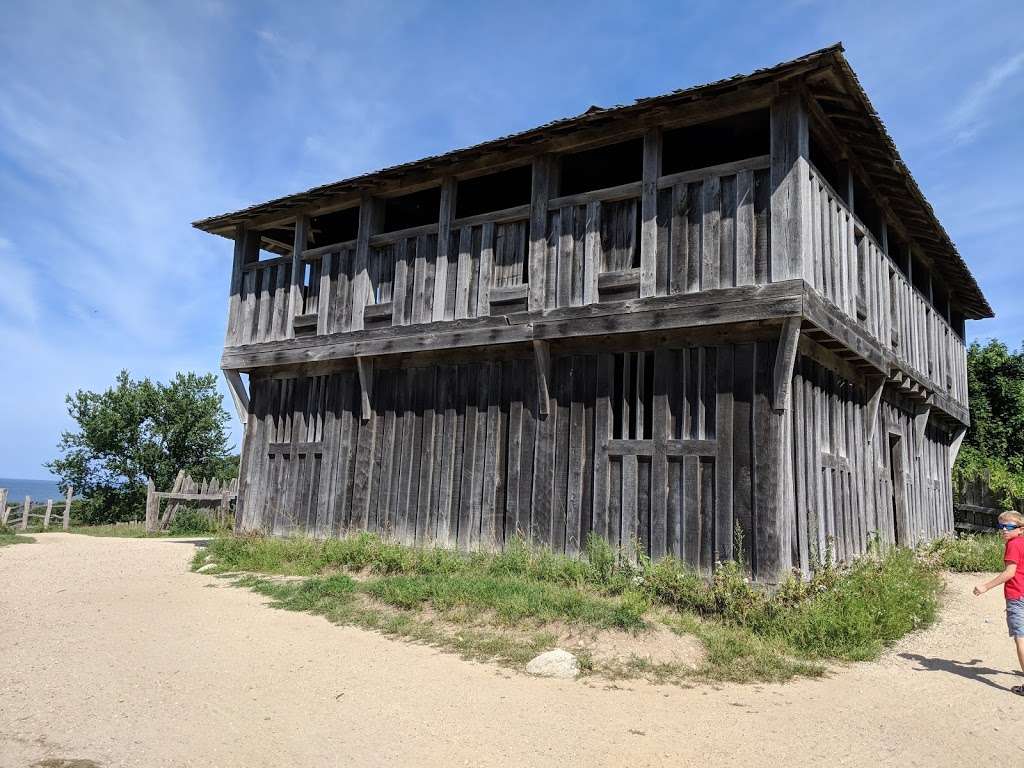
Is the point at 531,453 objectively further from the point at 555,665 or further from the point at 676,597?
the point at 555,665

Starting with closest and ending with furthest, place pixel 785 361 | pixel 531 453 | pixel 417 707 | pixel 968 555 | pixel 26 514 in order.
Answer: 1. pixel 417 707
2. pixel 785 361
3. pixel 531 453
4. pixel 968 555
5. pixel 26 514

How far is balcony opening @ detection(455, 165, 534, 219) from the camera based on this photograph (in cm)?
1225

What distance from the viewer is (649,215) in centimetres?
912

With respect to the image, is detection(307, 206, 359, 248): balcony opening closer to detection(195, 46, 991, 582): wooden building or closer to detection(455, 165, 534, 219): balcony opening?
detection(195, 46, 991, 582): wooden building

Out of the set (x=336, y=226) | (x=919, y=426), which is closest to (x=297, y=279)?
(x=336, y=226)

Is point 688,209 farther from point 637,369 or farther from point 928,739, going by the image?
point 928,739

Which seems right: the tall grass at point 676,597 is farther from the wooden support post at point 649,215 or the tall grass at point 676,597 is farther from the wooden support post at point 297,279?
the wooden support post at point 297,279

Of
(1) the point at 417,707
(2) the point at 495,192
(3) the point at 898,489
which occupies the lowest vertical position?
(1) the point at 417,707

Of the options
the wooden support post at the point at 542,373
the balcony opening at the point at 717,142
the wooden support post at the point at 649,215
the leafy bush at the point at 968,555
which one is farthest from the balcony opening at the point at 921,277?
the wooden support post at the point at 542,373

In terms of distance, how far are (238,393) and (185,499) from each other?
36.4 feet

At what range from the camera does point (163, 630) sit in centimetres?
811

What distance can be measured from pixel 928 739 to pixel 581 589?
13.2 feet

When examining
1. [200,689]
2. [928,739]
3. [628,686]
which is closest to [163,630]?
[200,689]

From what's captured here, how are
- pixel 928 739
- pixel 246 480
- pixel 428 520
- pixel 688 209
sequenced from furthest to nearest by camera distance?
1. pixel 246 480
2. pixel 428 520
3. pixel 688 209
4. pixel 928 739
